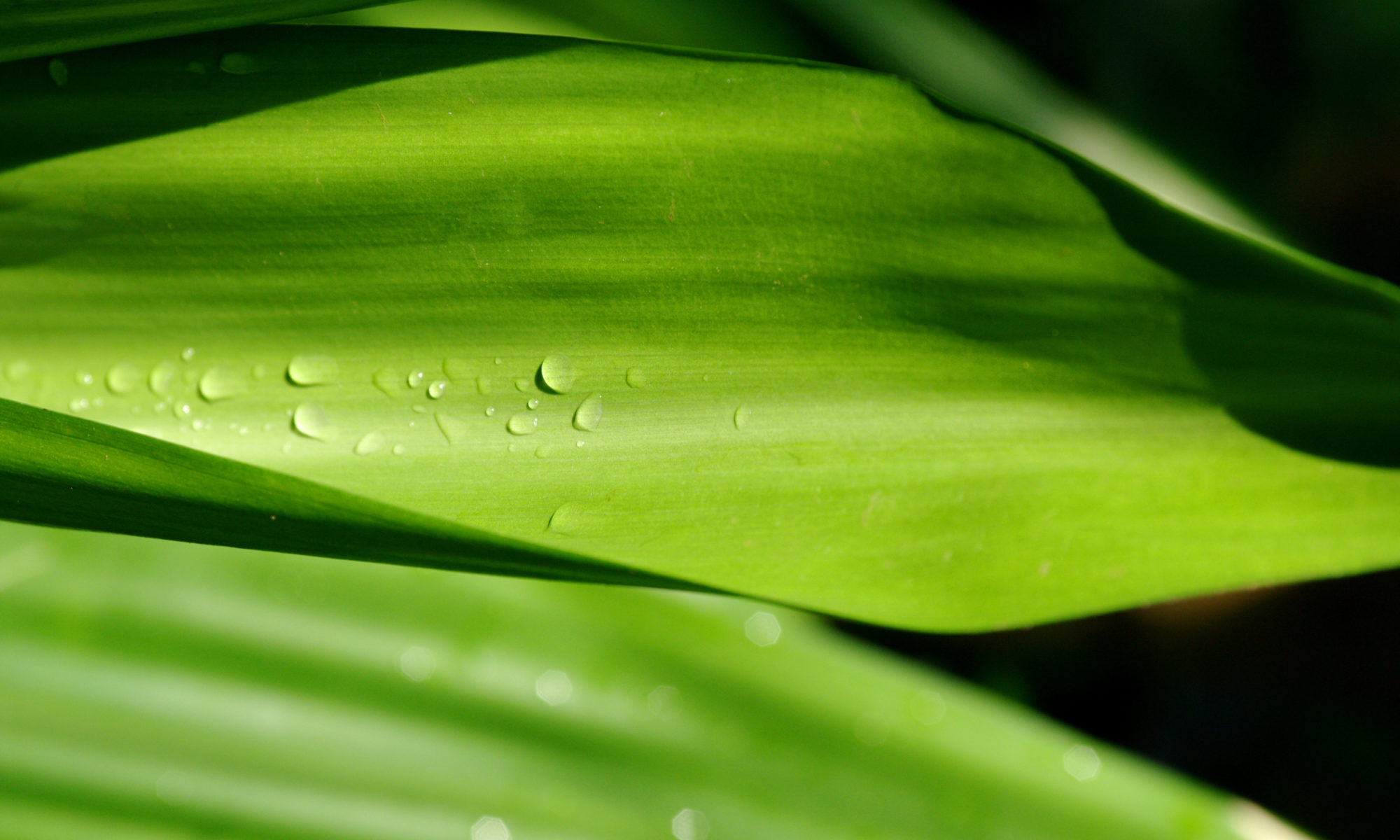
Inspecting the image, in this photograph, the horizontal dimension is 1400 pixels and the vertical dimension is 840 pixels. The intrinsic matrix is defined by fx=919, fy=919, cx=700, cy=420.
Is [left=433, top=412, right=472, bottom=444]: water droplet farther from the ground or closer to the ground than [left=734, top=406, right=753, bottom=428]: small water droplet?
farther from the ground

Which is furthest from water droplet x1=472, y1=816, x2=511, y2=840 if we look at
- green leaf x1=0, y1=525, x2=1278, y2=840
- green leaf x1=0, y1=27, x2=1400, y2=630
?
green leaf x1=0, y1=27, x2=1400, y2=630

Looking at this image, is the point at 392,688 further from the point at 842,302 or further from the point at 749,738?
the point at 842,302

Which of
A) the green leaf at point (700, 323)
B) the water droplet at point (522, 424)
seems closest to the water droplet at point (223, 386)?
the green leaf at point (700, 323)

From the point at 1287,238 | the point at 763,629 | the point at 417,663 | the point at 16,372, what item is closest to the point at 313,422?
the point at 16,372

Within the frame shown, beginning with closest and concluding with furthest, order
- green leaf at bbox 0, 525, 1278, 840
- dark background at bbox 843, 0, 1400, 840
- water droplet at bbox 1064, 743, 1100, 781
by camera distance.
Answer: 1. green leaf at bbox 0, 525, 1278, 840
2. water droplet at bbox 1064, 743, 1100, 781
3. dark background at bbox 843, 0, 1400, 840

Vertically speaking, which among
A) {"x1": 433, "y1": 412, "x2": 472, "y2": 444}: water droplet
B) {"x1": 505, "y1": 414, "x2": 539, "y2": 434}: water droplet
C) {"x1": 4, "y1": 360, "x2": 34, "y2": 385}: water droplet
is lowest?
{"x1": 505, "y1": 414, "x2": 539, "y2": 434}: water droplet

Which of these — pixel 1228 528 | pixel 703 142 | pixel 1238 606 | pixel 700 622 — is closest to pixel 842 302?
pixel 703 142

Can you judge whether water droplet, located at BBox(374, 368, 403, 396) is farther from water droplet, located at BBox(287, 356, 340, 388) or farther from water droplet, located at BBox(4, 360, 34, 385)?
water droplet, located at BBox(4, 360, 34, 385)

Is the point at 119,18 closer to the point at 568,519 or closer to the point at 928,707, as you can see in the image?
the point at 568,519
